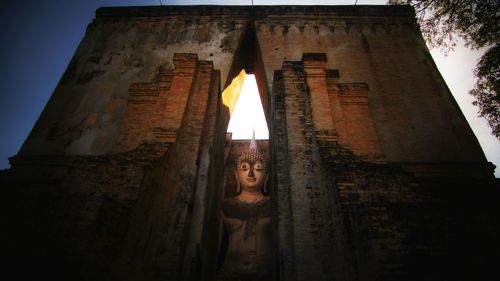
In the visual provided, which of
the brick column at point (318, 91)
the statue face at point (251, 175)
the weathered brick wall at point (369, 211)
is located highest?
the brick column at point (318, 91)

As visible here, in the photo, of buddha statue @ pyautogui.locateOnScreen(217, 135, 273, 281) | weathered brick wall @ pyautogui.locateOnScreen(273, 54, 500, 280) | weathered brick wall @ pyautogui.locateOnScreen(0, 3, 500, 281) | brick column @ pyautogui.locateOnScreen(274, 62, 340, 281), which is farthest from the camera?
buddha statue @ pyautogui.locateOnScreen(217, 135, 273, 281)

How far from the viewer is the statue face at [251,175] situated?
27.5 feet

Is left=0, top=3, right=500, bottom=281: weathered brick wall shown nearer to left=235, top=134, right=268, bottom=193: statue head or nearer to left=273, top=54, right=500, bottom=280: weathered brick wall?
left=273, top=54, right=500, bottom=280: weathered brick wall

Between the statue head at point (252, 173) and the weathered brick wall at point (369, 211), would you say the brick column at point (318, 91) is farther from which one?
the statue head at point (252, 173)

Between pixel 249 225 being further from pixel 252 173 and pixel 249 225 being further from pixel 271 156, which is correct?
pixel 271 156

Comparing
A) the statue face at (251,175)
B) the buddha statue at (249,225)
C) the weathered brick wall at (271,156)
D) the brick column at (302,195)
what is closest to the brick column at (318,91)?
the weathered brick wall at (271,156)

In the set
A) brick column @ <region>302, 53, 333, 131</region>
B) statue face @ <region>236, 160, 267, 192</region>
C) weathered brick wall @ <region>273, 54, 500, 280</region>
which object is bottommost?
weathered brick wall @ <region>273, 54, 500, 280</region>

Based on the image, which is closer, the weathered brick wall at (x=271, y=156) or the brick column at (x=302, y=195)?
the weathered brick wall at (x=271, y=156)

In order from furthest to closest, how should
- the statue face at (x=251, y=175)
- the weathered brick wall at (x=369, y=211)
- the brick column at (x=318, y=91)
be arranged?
the statue face at (x=251, y=175) → the brick column at (x=318, y=91) → the weathered brick wall at (x=369, y=211)

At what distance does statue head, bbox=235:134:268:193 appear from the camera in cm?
838

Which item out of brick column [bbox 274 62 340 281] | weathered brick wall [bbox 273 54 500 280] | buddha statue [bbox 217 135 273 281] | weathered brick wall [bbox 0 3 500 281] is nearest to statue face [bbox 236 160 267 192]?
buddha statue [bbox 217 135 273 281]

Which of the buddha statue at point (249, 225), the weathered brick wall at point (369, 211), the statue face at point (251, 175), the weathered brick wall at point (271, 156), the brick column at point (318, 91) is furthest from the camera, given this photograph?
the statue face at point (251, 175)

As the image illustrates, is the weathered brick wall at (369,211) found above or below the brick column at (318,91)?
below

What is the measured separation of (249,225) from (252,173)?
1.59m
